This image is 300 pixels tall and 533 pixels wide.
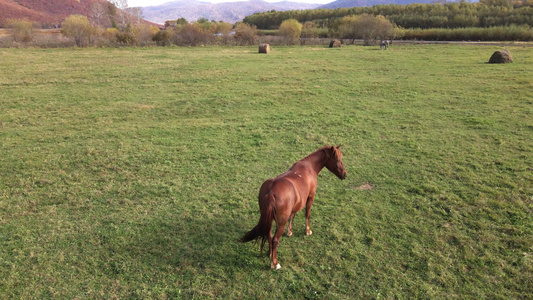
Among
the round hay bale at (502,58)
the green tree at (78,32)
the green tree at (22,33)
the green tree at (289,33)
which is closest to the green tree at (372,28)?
the green tree at (289,33)

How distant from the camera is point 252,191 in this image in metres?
7.34

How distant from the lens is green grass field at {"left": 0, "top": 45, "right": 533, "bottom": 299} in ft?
15.6

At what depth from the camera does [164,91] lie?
1639 cm

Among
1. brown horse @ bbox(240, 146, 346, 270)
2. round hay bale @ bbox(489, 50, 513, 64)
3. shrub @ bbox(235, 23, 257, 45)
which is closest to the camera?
brown horse @ bbox(240, 146, 346, 270)

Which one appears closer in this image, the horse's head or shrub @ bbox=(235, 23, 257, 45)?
the horse's head

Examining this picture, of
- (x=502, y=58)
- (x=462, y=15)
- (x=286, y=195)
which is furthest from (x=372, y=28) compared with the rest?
(x=286, y=195)

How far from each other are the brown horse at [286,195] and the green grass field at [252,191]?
0.58 metres

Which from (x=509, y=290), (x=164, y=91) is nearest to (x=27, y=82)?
(x=164, y=91)

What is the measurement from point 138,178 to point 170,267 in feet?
12.0

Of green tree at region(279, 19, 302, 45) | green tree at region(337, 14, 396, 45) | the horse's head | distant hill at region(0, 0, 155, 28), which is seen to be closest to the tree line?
green tree at region(337, 14, 396, 45)

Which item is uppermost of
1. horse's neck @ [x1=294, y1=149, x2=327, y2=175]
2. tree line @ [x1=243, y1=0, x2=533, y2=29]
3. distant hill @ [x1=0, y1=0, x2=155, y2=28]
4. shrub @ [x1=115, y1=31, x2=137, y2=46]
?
distant hill @ [x1=0, y1=0, x2=155, y2=28]

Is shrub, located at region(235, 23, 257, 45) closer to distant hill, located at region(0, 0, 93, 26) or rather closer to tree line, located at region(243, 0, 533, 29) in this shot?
tree line, located at region(243, 0, 533, 29)

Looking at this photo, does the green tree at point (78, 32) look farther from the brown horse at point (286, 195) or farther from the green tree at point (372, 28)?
the brown horse at point (286, 195)

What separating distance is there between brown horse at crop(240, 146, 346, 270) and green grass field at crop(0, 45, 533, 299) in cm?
58
